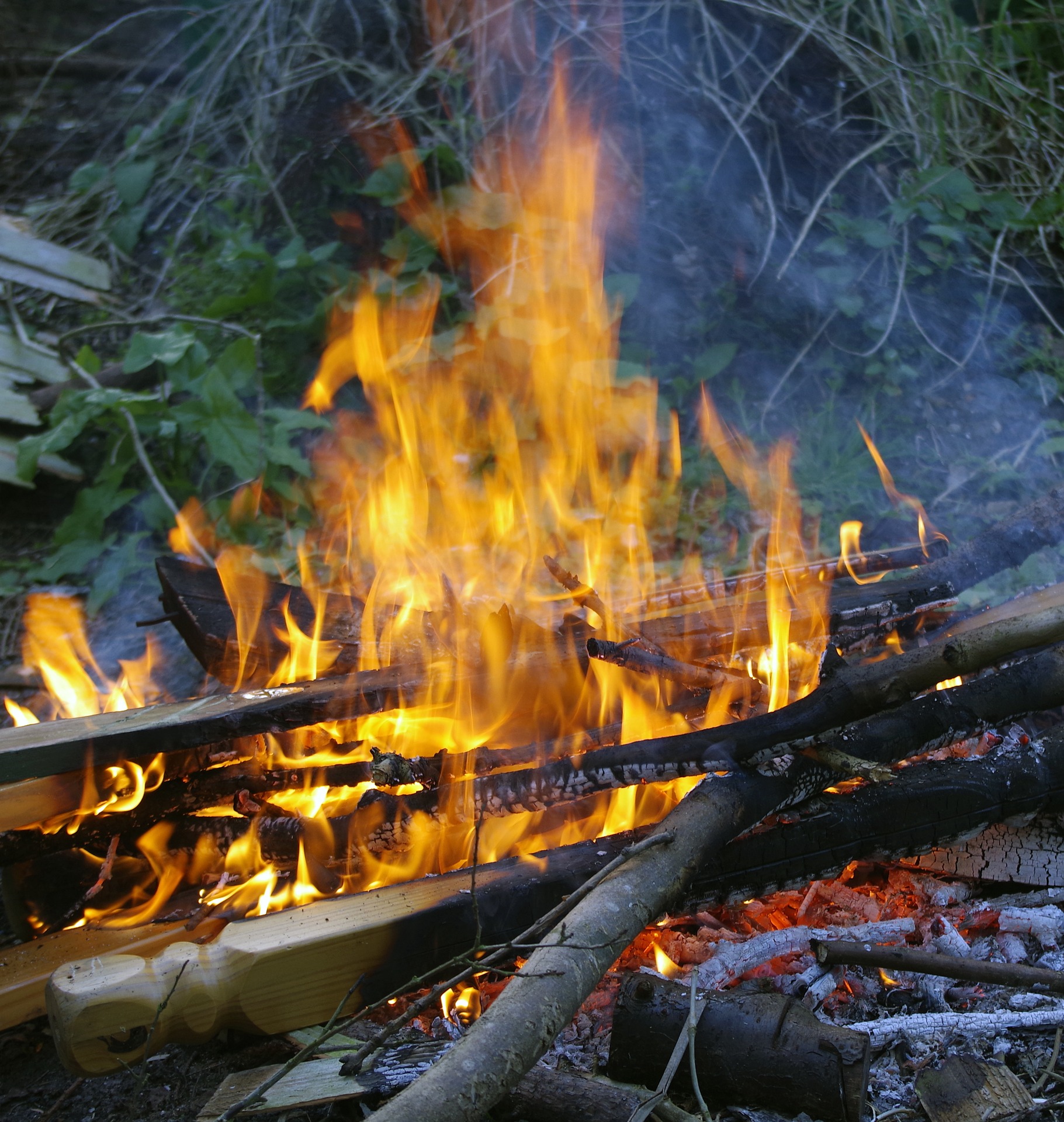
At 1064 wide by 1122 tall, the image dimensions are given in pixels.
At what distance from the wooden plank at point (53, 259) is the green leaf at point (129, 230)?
208mm

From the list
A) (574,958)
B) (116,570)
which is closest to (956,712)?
(574,958)

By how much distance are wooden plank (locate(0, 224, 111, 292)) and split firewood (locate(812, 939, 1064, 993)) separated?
5.85 metres

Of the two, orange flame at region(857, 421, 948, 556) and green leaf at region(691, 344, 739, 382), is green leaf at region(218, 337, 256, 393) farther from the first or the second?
orange flame at region(857, 421, 948, 556)

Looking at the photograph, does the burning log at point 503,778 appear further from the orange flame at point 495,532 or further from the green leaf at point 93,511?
the green leaf at point 93,511

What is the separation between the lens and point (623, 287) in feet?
16.2

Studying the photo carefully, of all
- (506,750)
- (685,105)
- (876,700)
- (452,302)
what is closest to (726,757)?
(876,700)

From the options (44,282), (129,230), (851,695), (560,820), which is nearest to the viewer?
(851,695)

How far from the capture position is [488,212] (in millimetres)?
5051

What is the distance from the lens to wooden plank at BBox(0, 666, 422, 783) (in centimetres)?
222

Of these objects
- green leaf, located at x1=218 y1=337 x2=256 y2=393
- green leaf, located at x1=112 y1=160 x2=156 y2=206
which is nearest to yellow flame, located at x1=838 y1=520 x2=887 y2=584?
green leaf, located at x1=218 y1=337 x2=256 y2=393

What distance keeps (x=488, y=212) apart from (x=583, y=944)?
4349 mm

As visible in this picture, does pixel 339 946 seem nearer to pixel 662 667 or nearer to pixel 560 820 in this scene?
pixel 560 820

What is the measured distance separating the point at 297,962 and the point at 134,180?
5.85 m

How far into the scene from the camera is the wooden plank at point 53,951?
208 centimetres
